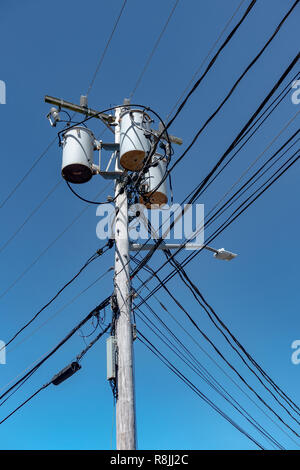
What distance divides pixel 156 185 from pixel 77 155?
1.51 m

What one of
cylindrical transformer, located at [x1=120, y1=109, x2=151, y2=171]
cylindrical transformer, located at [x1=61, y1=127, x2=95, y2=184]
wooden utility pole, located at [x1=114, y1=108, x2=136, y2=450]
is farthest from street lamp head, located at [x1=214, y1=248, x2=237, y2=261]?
cylindrical transformer, located at [x1=61, y1=127, x2=95, y2=184]

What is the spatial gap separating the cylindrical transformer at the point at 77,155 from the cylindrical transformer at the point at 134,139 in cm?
67

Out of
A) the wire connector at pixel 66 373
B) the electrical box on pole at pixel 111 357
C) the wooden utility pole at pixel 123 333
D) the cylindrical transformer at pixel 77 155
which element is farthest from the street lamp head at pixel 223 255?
the wire connector at pixel 66 373

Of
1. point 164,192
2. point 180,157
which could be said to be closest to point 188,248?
point 164,192

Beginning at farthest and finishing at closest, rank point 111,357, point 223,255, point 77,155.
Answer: point 223,255, point 77,155, point 111,357

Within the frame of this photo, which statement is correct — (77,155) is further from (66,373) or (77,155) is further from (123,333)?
(66,373)

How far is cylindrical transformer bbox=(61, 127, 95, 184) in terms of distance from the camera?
7574mm

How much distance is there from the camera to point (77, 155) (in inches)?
299

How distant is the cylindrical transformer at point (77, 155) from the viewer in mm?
7574

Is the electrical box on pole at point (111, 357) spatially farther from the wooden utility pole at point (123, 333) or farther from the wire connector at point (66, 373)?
the wire connector at point (66, 373)

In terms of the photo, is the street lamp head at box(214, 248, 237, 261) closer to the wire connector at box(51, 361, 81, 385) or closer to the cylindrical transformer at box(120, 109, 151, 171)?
the cylindrical transformer at box(120, 109, 151, 171)

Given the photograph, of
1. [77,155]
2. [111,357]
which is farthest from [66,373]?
[77,155]
